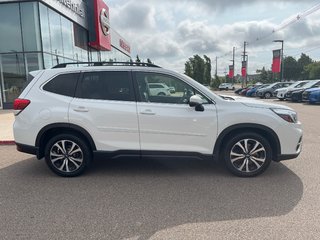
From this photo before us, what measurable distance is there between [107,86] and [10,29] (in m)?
14.1

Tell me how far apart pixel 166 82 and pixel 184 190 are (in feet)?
5.99

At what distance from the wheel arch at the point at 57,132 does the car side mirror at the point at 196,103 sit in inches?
69.7

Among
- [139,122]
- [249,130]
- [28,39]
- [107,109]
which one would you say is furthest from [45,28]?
[249,130]

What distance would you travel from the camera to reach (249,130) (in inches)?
185

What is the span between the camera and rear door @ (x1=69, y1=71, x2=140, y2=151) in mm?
4617

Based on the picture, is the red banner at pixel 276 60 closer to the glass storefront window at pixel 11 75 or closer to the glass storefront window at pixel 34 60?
the glass storefront window at pixel 34 60

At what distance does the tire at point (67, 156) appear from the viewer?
4.81 meters

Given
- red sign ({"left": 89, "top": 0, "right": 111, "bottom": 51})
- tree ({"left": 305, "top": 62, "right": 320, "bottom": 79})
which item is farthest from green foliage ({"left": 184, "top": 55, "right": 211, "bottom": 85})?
tree ({"left": 305, "top": 62, "right": 320, "bottom": 79})

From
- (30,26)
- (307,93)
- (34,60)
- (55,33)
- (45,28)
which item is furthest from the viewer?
(307,93)

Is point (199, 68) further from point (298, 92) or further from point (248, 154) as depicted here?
point (248, 154)

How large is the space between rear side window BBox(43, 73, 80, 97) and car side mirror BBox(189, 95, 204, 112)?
1970 millimetres

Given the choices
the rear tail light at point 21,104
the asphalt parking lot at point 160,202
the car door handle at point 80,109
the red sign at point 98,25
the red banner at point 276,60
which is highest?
the red sign at point 98,25

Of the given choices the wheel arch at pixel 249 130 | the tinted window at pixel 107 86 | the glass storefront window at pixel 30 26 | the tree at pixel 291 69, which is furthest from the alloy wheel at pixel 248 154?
the tree at pixel 291 69

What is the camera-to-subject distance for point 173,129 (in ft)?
15.0
